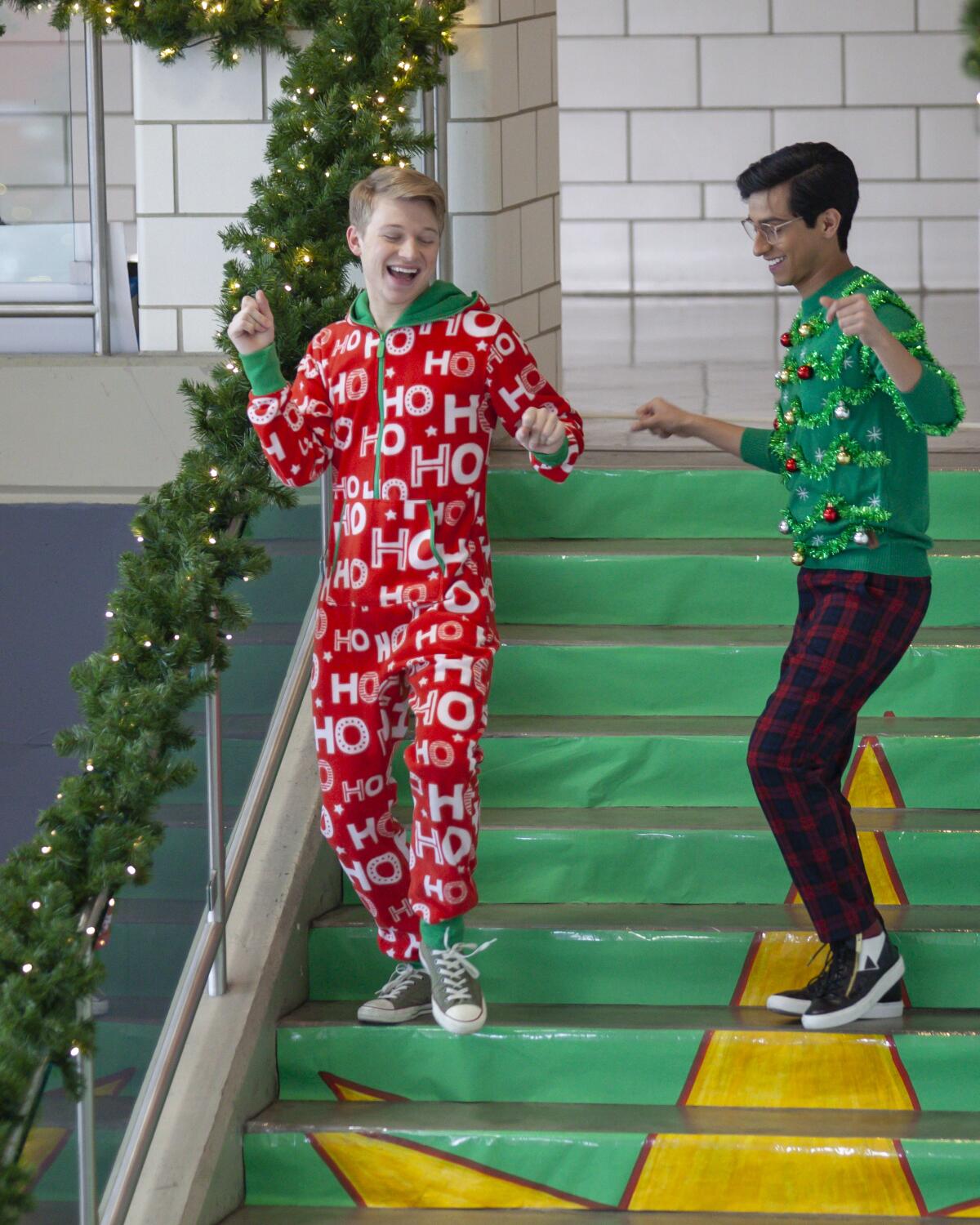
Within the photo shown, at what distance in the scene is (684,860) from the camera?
3.38 meters

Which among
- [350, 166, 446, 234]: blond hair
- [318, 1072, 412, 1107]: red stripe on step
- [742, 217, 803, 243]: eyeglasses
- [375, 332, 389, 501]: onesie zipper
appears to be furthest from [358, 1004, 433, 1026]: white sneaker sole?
[742, 217, 803, 243]: eyeglasses

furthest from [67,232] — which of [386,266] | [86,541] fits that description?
[386,266]

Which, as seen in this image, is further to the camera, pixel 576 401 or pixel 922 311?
pixel 922 311

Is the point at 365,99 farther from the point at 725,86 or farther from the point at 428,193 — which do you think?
the point at 725,86

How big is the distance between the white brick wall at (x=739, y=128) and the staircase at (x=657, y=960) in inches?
210

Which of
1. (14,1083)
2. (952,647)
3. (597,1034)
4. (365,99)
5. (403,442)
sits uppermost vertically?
(365,99)

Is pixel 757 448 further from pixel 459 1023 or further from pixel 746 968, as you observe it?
pixel 459 1023

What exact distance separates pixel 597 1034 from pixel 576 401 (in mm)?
2726

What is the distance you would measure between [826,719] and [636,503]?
136 cm

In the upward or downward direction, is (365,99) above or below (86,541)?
above

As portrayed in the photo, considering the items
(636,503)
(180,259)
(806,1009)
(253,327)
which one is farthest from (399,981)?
(180,259)

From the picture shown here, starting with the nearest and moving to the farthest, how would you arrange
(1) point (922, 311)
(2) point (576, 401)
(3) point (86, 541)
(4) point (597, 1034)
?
(4) point (597, 1034)
(3) point (86, 541)
(2) point (576, 401)
(1) point (922, 311)

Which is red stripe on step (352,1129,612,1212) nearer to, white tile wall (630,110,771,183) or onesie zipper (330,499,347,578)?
onesie zipper (330,499,347,578)

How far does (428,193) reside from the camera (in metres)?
2.92
